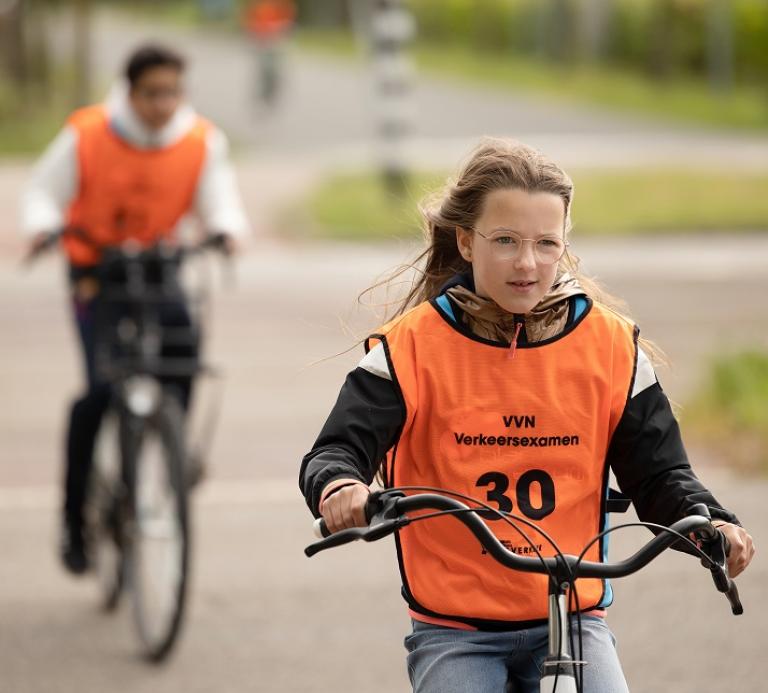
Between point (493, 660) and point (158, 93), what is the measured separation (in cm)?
367

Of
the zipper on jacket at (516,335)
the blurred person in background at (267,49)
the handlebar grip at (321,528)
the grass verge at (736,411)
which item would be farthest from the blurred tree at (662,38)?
the handlebar grip at (321,528)

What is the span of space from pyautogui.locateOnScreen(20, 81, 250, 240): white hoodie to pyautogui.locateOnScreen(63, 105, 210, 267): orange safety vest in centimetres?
4

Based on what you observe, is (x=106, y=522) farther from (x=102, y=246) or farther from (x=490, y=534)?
(x=490, y=534)

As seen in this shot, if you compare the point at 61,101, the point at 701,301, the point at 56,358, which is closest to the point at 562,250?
the point at 56,358

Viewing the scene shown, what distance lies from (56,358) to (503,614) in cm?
872

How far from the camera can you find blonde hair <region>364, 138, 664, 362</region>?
3133 millimetres

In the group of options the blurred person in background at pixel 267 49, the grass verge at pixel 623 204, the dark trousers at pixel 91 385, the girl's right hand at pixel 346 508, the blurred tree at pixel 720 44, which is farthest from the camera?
the blurred tree at pixel 720 44

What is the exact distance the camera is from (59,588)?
6488 millimetres

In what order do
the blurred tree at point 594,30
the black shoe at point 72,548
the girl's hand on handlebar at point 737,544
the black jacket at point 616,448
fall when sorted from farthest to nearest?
the blurred tree at point 594,30 → the black shoe at point 72,548 → the black jacket at point 616,448 → the girl's hand on handlebar at point 737,544

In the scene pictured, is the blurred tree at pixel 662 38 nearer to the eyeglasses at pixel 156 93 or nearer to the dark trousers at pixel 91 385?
the eyeglasses at pixel 156 93

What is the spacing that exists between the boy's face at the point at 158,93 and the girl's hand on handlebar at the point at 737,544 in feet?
12.4

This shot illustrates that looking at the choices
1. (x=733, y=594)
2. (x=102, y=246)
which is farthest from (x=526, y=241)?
(x=102, y=246)

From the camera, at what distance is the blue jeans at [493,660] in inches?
118

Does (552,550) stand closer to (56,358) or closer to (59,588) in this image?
(59,588)
